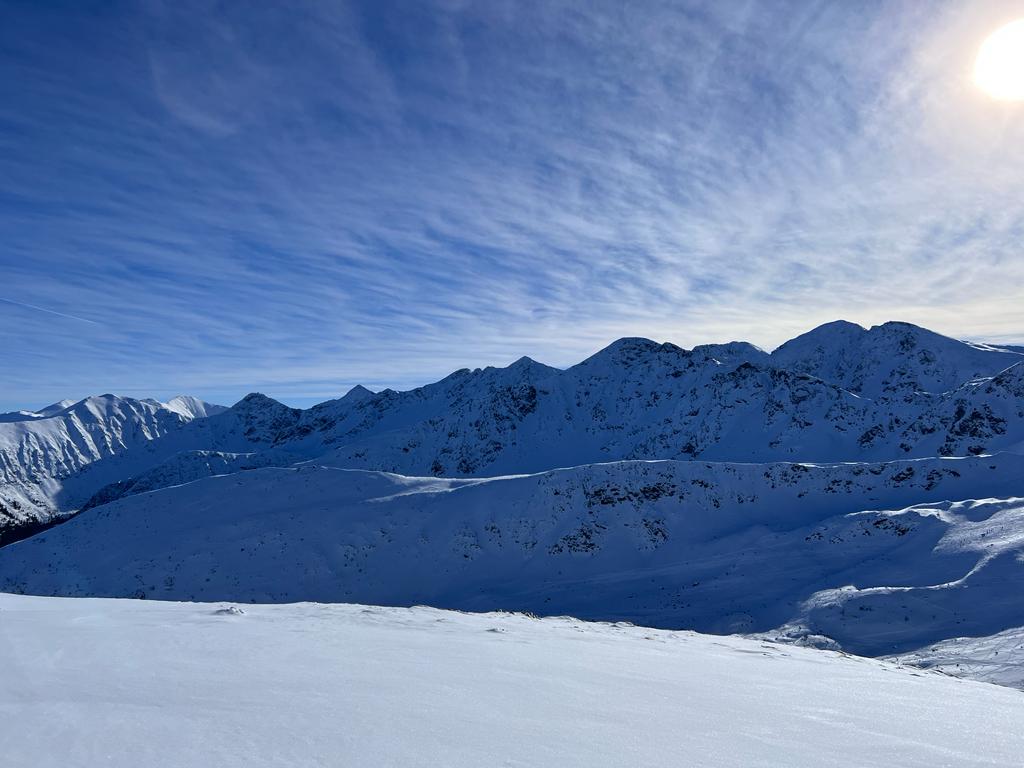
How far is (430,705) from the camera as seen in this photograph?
5566 mm

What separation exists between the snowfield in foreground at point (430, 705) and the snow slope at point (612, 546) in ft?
72.2

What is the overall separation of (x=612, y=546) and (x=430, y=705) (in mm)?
39695

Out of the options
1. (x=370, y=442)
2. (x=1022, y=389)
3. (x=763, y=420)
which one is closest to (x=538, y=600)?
(x=763, y=420)

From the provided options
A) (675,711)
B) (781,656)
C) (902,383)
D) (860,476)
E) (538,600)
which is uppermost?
(902,383)

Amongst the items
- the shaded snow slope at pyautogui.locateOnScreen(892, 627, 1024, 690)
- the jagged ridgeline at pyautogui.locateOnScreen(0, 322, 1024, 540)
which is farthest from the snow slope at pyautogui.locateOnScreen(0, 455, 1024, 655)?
the jagged ridgeline at pyautogui.locateOnScreen(0, 322, 1024, 540)

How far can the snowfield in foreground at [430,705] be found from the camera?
4.32 m

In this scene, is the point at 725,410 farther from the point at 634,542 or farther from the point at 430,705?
the point at 430,705

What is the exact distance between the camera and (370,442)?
409ft

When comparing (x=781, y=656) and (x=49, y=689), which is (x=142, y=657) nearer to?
(x=49, y=689)

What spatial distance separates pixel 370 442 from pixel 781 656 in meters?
118

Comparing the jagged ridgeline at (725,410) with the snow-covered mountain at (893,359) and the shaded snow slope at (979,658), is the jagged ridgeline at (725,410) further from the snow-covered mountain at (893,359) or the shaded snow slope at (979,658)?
the shaded snow slope at (979,658)

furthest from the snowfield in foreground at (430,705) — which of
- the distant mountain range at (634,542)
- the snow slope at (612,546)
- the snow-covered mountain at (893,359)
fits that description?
the snow-covered mountain at (893,359)

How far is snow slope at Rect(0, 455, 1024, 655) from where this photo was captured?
29.8 meters

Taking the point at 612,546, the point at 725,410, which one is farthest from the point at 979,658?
the point at 725,410
